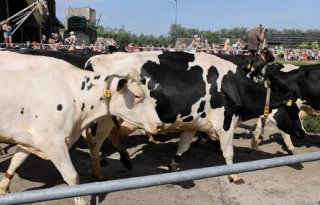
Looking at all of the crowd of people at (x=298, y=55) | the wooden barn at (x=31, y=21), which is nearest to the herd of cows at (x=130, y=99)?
the wooden barn at (x=31, y=21)

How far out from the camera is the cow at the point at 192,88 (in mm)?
6309

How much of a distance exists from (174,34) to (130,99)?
268 ft

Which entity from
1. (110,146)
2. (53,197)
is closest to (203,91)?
(110,146)

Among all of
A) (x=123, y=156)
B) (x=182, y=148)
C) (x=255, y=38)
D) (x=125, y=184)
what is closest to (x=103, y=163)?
(x=123, y=156)

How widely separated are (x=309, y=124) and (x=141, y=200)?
6.13 meters

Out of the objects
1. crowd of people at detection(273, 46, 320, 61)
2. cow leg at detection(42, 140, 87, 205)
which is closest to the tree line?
crowd of people at detection(273, 46, 320, 61)

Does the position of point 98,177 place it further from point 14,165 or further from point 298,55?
point 298,55

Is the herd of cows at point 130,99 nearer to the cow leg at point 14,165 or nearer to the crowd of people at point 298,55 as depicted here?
the cow leg at point 14,165

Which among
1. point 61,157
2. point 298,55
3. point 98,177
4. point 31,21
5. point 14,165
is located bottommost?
point 298,55

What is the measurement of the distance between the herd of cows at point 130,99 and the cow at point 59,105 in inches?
0.4

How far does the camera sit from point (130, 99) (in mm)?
4730

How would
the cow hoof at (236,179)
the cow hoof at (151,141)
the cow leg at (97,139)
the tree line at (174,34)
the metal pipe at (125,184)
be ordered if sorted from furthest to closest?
1. the tree line at (174,34)
2. the cow hoof at (151,141)
3. the cow hoof at (236,179)
4. the cow leg at (97,139)
5. the metal pipe at (125,184)

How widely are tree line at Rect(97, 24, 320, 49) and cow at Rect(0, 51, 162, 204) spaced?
60609 millimetres

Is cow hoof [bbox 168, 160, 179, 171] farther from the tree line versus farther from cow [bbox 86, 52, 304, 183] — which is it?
the tree line
